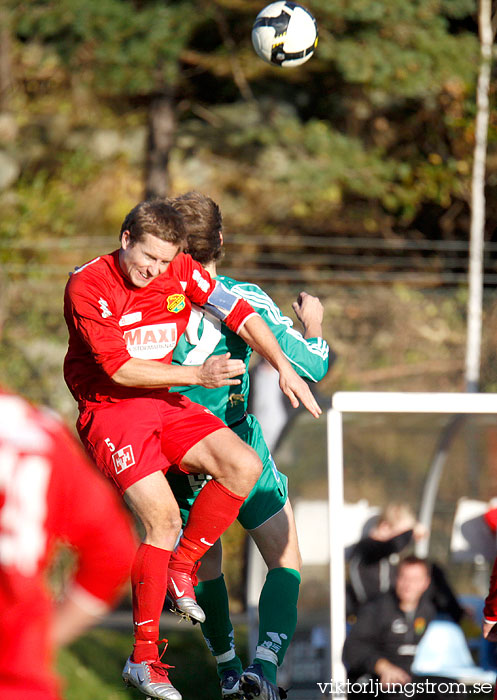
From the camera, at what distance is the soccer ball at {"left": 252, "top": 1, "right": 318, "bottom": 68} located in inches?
221

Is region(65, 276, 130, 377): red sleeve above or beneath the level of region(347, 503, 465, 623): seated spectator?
above

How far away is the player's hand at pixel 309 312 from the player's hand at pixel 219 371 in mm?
730

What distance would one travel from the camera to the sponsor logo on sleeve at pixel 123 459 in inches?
156

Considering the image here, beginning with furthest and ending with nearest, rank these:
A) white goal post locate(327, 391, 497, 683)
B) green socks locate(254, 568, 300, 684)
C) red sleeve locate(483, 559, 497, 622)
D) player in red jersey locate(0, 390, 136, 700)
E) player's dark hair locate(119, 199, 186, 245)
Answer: white goal post locate(327, 391, 497, 683), green socks locate(254, 568, 300, 684), player's dark hair locate(119, 199, 186, 245), red sleeve locate(483, 559, 497, 622), player in red jersey locate(0, 390, 136, 700)

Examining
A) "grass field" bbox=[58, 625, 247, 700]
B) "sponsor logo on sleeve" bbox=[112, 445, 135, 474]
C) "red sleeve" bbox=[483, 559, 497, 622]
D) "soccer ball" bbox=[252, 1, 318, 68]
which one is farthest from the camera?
"grass field" bbox=[58, 625, 247, 700]

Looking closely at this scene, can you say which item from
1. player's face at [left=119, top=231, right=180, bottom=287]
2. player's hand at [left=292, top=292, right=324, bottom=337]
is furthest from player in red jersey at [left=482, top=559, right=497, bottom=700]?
player's face at [left=119, top=231, right=180, bottom=287]

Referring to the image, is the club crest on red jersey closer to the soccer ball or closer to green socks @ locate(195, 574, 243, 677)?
green socks @ locate(195, 574, 243, 677)

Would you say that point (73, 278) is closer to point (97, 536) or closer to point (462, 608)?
point (97, 536)

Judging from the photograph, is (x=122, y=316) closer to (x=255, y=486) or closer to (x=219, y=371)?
(x=219, y=371)

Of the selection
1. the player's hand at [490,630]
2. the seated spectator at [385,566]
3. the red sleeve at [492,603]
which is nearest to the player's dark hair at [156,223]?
the red sleeve at [492,603]

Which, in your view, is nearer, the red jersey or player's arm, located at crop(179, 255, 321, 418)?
the red jersey

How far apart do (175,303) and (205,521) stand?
1002 mm

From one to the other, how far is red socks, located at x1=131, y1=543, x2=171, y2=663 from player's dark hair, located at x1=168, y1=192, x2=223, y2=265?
1433 millimetres

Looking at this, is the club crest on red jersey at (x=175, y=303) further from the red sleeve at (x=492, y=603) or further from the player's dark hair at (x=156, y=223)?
the red sleeve at (x=492, y=603)
